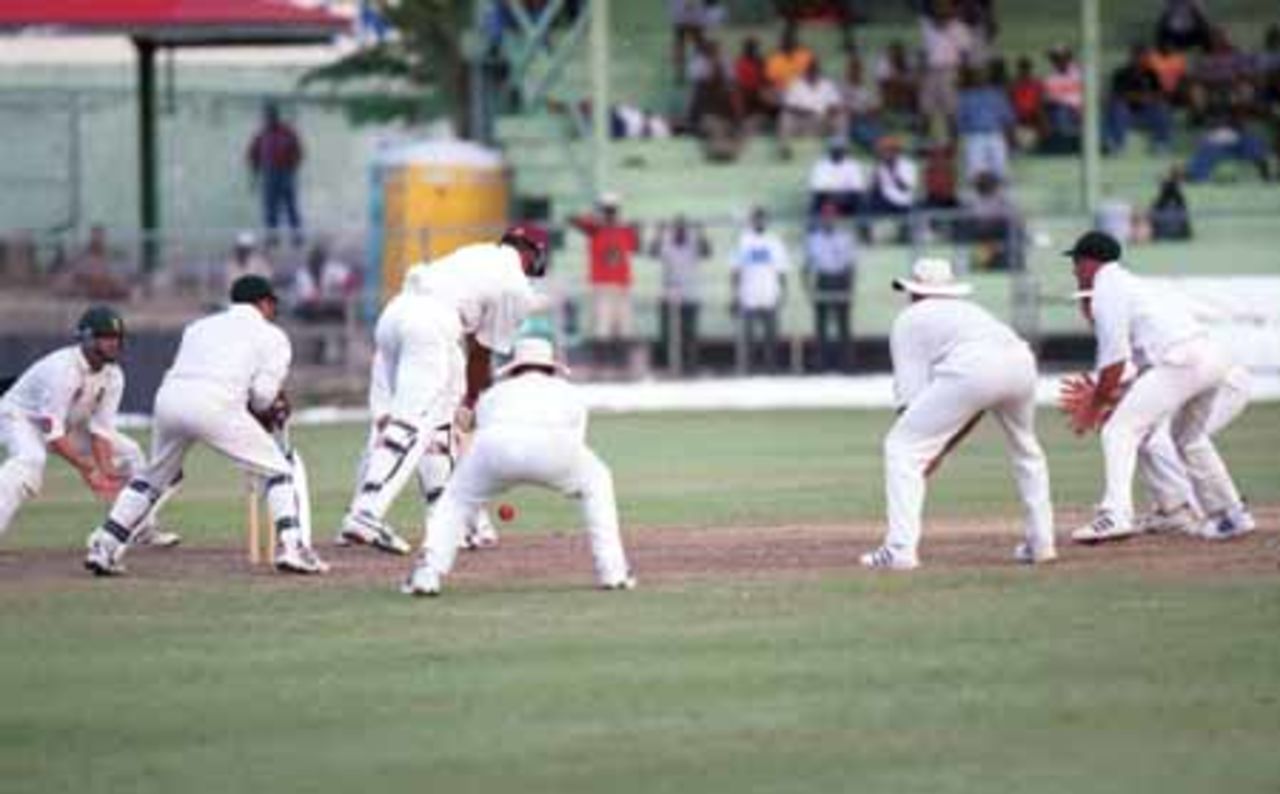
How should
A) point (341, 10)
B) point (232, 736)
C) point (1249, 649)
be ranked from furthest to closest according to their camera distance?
1. point (341, 10)
2. point (1249, 649)
3. point (232, 736)

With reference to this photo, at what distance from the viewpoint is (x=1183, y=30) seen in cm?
4622

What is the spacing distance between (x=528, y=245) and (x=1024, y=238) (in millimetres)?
20753

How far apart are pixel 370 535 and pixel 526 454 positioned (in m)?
3.60

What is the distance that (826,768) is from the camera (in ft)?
44.5

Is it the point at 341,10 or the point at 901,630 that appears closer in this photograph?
the point at 901,630

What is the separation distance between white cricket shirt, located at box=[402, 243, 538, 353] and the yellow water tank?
21.6 m

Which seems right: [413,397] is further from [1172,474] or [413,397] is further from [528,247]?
[1172,474]

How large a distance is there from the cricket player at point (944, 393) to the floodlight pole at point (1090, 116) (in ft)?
76.0

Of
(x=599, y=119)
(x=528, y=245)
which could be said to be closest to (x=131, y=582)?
(x=528, y=245)

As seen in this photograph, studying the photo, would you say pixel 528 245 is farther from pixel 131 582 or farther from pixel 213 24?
pixel 213 24

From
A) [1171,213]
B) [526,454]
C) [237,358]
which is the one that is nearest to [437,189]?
[1171,213]

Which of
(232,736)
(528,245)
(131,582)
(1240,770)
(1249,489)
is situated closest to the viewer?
(1240,770)

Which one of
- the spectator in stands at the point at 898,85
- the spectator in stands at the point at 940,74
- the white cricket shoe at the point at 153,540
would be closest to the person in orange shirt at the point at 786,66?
the spectator in stands at the point at 898,85

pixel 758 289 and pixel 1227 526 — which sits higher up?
pixel 758 289
